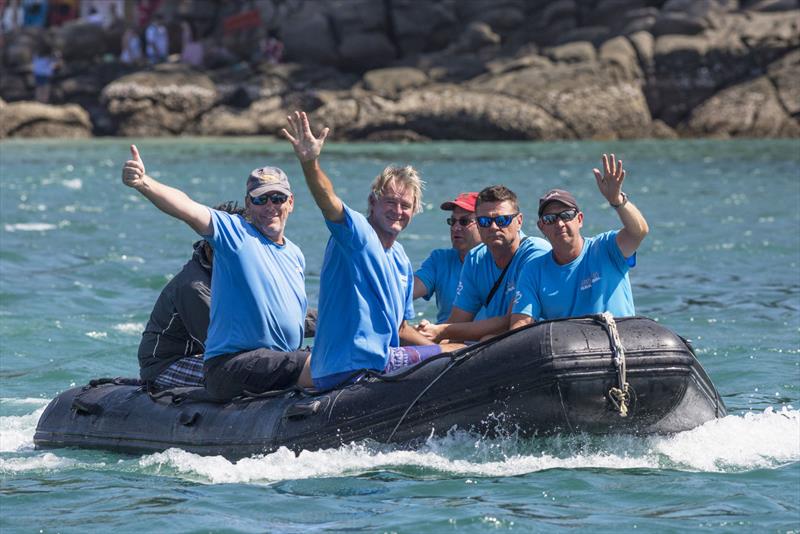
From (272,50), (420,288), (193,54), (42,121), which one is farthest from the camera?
(193,54)

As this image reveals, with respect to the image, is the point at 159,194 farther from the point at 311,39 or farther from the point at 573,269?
the point at 311,39

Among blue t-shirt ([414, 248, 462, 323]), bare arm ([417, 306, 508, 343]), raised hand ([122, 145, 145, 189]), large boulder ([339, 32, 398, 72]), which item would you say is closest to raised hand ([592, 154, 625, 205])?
bare arm ([417, 306, 508, 343])

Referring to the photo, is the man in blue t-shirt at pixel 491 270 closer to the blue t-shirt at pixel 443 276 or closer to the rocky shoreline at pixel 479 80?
the blue t-shirt at pixel 443 276

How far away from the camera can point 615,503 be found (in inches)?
274

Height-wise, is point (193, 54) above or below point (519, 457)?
above

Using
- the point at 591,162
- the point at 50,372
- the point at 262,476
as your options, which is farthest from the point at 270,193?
the point at 591,162

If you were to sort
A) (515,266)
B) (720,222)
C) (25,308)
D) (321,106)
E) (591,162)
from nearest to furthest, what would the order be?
(515,266) < (25,308) < (720,222) < (591,162) < (321,106)

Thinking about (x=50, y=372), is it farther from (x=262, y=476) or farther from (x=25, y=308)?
(x=262, y=476)

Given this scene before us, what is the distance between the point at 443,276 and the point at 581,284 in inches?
73.0

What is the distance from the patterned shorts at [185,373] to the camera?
873 cm

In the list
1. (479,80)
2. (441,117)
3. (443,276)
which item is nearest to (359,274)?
(443,276)

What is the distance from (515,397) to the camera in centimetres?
748

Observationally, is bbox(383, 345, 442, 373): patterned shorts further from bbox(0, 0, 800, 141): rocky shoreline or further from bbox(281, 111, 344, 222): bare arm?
bbox(0, 0, 800, 141): rocky shoreline

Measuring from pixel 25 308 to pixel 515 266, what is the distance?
6950 mm
